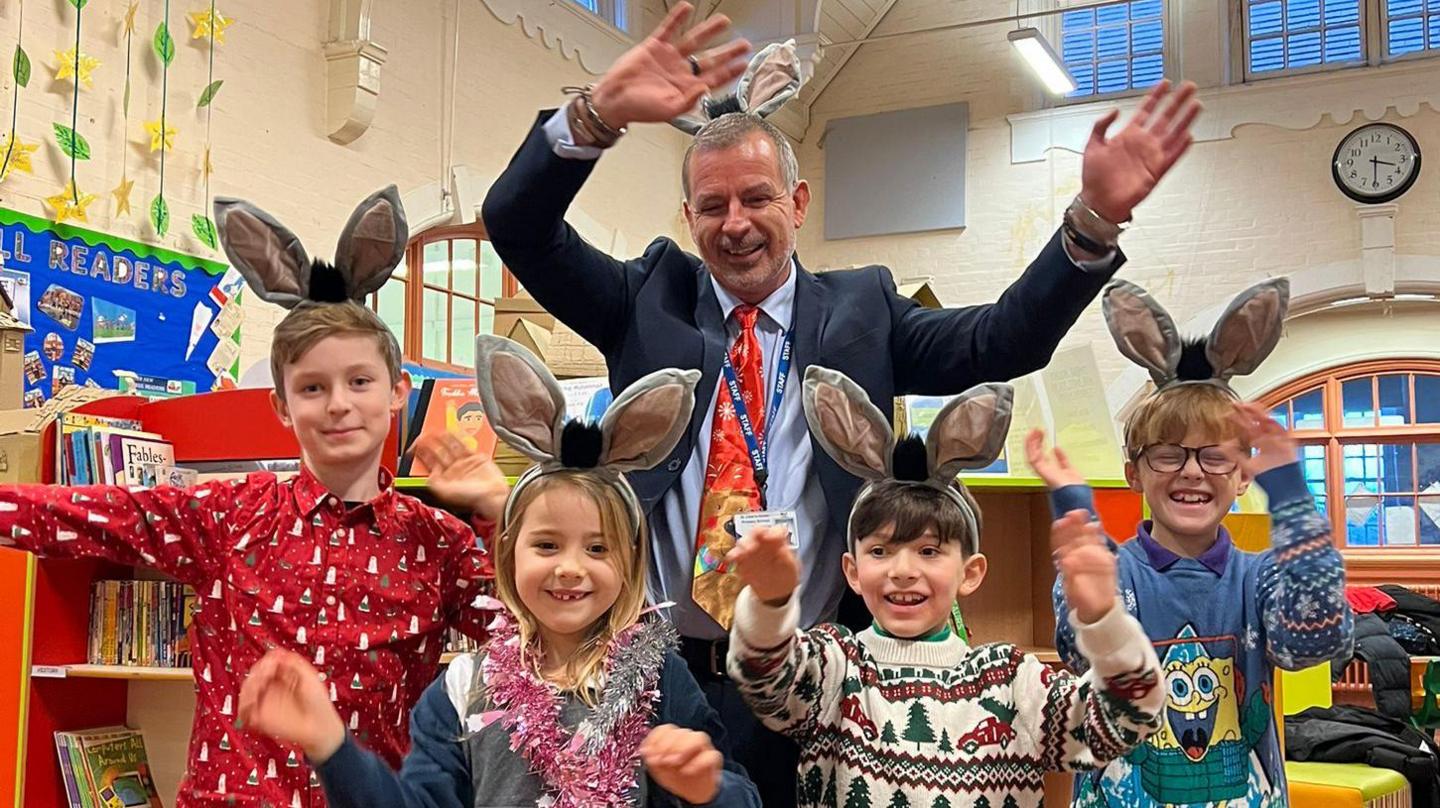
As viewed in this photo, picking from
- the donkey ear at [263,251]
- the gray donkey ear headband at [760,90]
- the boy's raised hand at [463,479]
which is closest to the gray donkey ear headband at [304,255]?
the donkey ear at [263,251]

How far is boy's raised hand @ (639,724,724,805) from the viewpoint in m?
1.43

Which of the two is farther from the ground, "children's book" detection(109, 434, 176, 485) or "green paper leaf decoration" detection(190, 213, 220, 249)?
"green paper leaf decoration" detection(190, 213, 220, 249)

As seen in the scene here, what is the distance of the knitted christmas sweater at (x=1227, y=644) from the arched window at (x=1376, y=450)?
303 inches

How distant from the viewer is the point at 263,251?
200cm

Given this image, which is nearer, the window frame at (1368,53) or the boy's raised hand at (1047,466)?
the boy's raised hand at (1047,466)

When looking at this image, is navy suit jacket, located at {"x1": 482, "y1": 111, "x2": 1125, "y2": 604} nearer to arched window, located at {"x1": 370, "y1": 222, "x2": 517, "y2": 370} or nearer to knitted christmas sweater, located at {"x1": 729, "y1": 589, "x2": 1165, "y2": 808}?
knitted christmas sweater, located at {"x1": 729, "y1": 589, "x2": 1165, "y2": 808}

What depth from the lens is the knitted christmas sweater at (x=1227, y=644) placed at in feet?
6.05

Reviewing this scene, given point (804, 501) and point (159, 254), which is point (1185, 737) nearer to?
point (804, 501)

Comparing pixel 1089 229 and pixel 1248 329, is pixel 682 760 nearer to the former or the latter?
pixel 1089 229

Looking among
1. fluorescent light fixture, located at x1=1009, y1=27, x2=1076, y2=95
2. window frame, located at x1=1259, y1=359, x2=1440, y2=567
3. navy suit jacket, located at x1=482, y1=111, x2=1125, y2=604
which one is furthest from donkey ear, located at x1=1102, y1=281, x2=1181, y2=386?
window frame, located at x1=1259, y1=359, x2=1440, y2=567

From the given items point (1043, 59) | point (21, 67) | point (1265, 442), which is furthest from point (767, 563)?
point (1043, 59)

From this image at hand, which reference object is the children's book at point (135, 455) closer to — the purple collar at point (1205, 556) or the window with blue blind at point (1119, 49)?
the purple collar at point (1205, 556)

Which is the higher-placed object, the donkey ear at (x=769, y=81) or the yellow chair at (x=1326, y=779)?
the donkey ear at (x=769, y=81)

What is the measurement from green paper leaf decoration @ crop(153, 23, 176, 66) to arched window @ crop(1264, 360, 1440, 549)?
Result: 7191 mm
